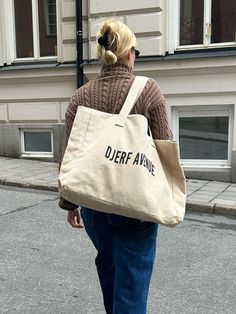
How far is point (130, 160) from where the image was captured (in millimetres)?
1963

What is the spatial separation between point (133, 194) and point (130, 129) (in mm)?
283

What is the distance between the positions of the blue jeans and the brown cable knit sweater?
447 mm

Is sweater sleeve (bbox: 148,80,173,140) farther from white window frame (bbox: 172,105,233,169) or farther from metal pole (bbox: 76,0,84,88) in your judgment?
metal pole (bbox: 76,0,84,88)

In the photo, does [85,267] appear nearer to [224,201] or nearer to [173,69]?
[224,201]

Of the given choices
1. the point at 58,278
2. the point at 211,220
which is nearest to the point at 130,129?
the point at 58,278

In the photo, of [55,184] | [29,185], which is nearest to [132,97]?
[55,184]

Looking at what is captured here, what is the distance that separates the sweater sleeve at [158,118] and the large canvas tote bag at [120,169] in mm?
61

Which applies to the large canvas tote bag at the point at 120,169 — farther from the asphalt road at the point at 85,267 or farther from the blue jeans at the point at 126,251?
the asphalt road at the point at 85,267

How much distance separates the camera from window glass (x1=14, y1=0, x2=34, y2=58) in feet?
30.1

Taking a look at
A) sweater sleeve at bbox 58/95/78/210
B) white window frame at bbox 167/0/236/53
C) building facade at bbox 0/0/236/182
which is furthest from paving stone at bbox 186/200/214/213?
sweater sleeve at bbox 58/95/78/210

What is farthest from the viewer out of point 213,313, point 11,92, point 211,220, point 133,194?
point 11,92

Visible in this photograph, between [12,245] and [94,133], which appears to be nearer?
[94,133]

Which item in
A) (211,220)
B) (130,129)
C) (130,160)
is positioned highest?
(130,129)

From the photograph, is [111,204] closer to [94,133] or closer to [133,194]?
[133,194]
